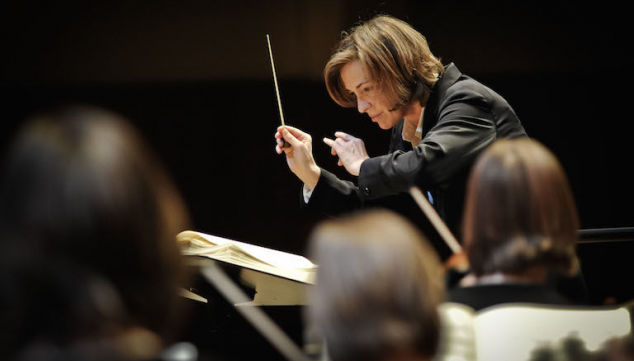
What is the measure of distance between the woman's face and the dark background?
2.72 feet

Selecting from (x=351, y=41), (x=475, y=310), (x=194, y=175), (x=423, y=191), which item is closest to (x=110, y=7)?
(x=194, y=175)

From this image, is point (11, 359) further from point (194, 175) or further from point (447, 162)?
point (194, 175)

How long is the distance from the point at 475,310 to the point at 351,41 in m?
1.26

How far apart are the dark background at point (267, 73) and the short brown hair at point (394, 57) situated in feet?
2.68

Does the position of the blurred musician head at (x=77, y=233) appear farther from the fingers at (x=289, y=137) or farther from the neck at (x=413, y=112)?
the neck at (x=413, y=112)

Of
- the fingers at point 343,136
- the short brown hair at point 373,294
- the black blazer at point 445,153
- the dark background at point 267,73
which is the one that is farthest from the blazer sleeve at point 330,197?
the short brown hair at point 373,294

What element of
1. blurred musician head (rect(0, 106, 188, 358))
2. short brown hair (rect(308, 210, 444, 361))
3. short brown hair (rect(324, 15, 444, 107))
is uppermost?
short brown hair (rect(324, 15, 444, 107))

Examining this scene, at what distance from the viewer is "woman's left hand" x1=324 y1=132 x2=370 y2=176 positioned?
1942mm

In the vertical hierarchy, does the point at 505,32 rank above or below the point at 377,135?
above

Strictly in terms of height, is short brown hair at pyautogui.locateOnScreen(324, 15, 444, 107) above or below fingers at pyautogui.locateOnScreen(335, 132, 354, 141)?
above

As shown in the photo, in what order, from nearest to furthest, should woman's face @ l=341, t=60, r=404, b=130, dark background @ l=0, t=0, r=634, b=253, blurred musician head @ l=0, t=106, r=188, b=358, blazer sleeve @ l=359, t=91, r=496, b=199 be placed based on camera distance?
blurred musician head @ l=0, t=106, r=188, b=358
blazer sleeve @ l=359, t=91, r=496, b=199
woman's face @ l=341, t=60, r=404, b=130
dark background @ l=0, t=0, r=634, b=253

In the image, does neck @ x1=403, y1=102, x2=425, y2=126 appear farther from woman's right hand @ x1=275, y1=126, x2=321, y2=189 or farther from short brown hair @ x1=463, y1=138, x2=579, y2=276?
short brown hair @ x1=463, y1=138, x2=579, y2=276

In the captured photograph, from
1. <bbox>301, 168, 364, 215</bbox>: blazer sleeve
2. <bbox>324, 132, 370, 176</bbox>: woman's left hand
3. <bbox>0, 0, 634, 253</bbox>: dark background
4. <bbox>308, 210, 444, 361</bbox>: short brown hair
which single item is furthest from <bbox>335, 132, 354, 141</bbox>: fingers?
<bbox>308, 210, 444, 361</bbox>: short brown hair

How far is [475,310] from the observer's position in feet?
3.27
